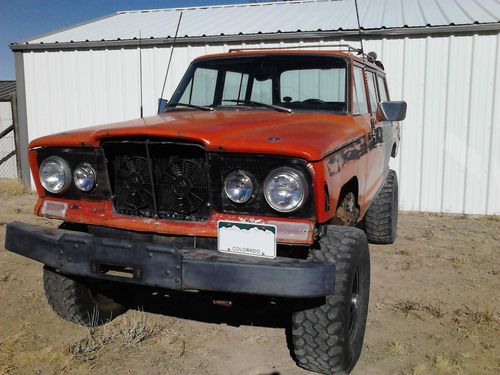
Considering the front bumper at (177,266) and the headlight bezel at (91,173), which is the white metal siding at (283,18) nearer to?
the headlight bezel at (91,173)

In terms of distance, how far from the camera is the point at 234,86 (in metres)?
4.05

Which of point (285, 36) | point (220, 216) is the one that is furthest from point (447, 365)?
point (285, 36)

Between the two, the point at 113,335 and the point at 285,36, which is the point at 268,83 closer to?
the point at 113,335

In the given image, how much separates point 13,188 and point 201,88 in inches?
250

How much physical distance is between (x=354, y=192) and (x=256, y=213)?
1048 millimetres

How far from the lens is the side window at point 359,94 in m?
3.83

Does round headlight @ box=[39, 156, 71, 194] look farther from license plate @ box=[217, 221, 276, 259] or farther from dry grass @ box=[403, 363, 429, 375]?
dry grass @ box=[403, 363, 429, 375]

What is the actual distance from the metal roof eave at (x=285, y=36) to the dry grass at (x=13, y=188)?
2561mm

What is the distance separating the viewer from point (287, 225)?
8.05 ft

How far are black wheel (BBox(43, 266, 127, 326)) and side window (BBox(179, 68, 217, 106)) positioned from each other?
1656 millimetres

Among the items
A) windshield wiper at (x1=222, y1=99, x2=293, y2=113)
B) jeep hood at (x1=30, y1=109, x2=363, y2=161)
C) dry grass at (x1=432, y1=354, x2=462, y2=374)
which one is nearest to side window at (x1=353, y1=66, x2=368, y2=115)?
jeep hood at (x1=30, y1=109, x2=363, y2=161)

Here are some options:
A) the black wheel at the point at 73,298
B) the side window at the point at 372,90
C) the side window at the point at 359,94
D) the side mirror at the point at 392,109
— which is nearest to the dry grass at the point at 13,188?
the black wheel at the point at 73,298

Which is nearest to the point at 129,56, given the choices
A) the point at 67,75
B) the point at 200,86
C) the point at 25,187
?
the point at 67,75

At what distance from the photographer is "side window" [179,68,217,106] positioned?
4082 mm
